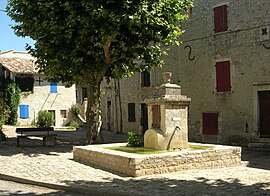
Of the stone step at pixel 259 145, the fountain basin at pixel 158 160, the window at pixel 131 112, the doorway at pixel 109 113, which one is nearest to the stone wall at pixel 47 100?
the doorway at pixel 109 113

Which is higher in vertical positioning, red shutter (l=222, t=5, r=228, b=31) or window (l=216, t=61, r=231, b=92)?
red shutter (l=222, t=5, r=228, b=31)

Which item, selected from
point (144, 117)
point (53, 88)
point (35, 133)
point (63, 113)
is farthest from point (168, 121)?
point (63, 113)

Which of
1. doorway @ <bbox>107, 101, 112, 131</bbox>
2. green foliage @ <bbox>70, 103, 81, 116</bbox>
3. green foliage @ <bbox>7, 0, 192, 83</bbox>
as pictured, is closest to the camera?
green foliage @ <bbox>7, 0, 192, 83</bbox>

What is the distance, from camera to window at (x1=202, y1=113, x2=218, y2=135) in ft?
69.1

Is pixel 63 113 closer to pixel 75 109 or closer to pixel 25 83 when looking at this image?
pixel 75 109

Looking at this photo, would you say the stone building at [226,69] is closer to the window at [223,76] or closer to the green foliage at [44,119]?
the window at [223,76]

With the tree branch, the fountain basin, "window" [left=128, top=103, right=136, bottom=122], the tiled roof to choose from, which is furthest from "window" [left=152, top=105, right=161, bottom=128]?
the tiled roof

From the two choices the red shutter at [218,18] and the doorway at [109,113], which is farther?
the doorway at [109,113]

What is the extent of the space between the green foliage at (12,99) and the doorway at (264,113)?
68.7 feet

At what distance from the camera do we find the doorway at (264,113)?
1858cm

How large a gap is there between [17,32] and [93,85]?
12.6 feet

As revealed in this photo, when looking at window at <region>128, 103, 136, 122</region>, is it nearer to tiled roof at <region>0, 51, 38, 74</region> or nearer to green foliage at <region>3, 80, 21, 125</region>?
tiled roof at <region>0, 51, 38, 74</region>

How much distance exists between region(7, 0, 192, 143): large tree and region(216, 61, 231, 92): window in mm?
5631

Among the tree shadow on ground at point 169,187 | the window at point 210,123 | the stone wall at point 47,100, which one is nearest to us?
the tree shadow on ground at point 169,187
